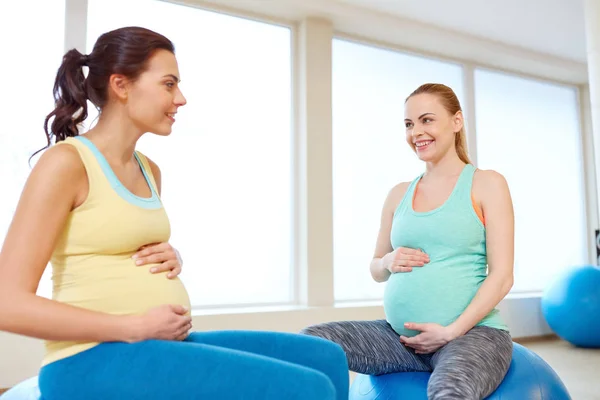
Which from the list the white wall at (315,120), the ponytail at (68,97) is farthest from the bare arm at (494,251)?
the white wall at (315,120)

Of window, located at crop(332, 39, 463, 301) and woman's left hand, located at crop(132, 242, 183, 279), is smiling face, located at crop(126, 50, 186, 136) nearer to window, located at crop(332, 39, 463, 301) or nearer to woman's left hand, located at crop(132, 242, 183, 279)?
woman's left hand, located at crop(132, 242, 183, 279)

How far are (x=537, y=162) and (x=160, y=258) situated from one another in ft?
16.6

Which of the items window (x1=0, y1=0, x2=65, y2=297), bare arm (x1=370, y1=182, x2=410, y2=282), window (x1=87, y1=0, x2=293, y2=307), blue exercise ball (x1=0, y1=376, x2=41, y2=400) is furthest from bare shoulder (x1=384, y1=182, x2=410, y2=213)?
window (x1=0, y1=0, x2=65, y2=297)

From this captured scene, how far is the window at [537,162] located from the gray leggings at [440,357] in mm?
3818

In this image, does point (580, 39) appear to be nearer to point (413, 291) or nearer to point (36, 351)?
point (413, 291)

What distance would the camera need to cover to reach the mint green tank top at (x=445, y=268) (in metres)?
1.49

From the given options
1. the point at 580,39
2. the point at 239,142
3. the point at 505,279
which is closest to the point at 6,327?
the point at 505,279

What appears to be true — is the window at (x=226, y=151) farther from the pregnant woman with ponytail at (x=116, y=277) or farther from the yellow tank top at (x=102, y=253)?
the yellow tank top at (x=102, y=253)

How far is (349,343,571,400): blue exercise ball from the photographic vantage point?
140cm

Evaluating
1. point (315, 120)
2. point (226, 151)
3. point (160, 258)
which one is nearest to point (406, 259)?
point (160, 258)

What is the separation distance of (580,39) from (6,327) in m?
5.19

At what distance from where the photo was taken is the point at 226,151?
3.81 metres

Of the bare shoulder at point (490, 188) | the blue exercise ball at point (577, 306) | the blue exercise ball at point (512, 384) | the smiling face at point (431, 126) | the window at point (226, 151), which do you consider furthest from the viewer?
the blue exercise ball at point (577, 306)

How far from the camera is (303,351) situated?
1246mm
